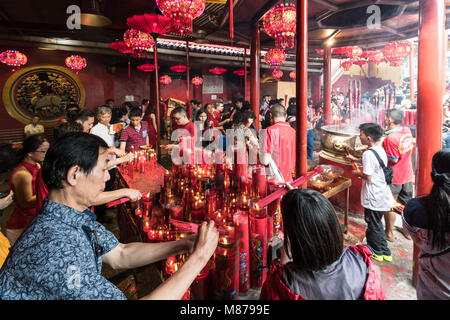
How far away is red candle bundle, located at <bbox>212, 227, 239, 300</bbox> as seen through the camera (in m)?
1.27

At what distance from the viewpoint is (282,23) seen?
12.0ft

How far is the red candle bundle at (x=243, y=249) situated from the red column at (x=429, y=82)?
5.95ft

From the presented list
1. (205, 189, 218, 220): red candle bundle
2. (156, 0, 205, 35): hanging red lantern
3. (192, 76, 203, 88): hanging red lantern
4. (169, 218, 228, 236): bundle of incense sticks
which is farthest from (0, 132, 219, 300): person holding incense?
(192, 76, 203, 88): hanging red lantern

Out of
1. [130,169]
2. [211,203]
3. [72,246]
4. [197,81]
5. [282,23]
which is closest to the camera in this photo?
[72,246]

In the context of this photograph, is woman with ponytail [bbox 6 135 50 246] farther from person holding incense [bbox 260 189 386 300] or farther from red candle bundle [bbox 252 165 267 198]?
person holding incense [bbox 260 189 386 300]

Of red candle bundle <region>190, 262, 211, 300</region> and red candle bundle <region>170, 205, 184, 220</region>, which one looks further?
red candle bundle <region>170, 205, 184, 220</region>

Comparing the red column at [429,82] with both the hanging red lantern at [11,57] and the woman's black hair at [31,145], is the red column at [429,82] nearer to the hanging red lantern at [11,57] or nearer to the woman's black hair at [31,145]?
the woman's black hair at [31,145]

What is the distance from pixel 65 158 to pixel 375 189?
8.92 feet

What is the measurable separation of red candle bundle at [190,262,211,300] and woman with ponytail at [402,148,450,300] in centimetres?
105

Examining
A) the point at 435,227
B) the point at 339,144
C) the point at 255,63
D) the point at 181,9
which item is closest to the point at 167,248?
the point at 435,227

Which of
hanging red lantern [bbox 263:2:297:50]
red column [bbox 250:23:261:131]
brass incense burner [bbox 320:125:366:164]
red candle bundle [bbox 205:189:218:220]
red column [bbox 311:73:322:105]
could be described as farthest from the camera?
red column [bbox 311:73:322:105]

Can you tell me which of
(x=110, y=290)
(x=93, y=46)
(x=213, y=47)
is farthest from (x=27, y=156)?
(x=213, y=47)

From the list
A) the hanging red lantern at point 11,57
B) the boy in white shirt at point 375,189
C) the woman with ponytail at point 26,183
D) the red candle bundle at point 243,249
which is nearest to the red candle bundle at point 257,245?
the red candle bundle at point 243,249

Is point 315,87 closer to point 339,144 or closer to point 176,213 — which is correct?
point 339,144
